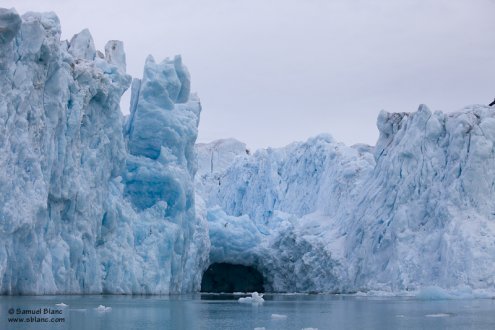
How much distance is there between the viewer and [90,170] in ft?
102

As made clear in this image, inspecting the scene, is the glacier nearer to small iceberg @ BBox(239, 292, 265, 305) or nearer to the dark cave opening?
the dark cave opening

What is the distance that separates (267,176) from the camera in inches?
2126

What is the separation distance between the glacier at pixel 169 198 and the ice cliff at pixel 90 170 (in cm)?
7

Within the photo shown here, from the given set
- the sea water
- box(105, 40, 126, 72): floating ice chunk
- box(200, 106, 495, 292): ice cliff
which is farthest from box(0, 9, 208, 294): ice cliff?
the sea water

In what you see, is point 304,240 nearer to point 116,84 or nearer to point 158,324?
point 116,84

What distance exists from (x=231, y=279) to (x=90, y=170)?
2579 cm

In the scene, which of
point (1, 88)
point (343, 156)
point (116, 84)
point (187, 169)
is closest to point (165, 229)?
point (187, 169)

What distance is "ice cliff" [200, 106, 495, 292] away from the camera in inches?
1385

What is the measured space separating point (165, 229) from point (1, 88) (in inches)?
510

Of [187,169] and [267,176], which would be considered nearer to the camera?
[187,169]

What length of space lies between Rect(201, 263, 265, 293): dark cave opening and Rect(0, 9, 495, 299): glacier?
4.11 m

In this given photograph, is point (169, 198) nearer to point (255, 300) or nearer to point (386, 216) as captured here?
point (255, 300)

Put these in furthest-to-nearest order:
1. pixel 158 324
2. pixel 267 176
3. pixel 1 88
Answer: pixel 267 176 < pixel 1 88 < pixel 158 324

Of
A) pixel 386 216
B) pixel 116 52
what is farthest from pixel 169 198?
pixel 386 216
